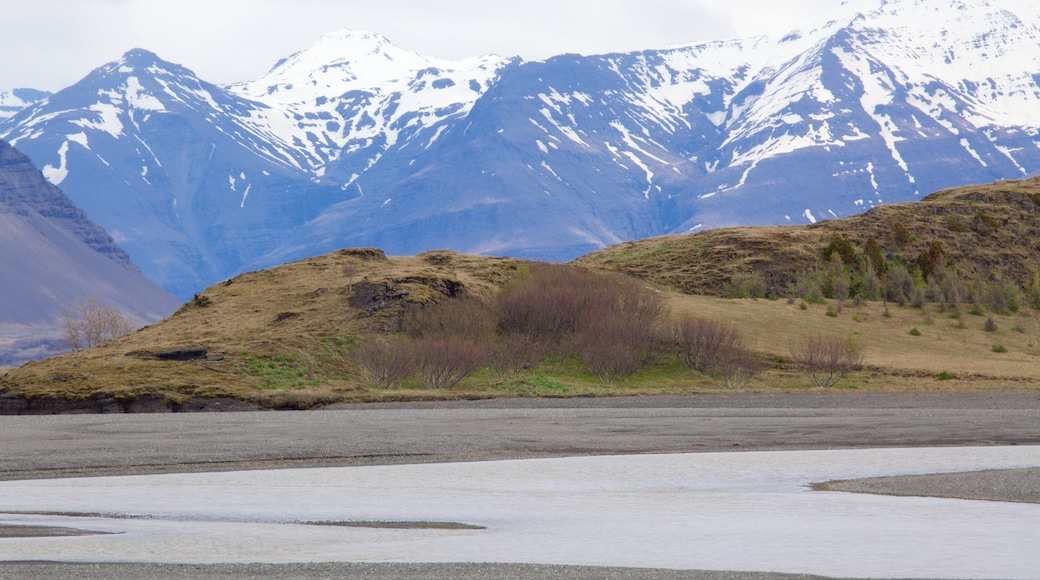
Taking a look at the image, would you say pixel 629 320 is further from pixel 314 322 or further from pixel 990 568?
pixel 990 568

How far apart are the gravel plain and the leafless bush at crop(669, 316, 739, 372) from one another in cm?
710

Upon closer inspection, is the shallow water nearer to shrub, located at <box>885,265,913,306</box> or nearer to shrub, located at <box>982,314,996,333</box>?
shrub, located at <box>982,314,996,333</box>

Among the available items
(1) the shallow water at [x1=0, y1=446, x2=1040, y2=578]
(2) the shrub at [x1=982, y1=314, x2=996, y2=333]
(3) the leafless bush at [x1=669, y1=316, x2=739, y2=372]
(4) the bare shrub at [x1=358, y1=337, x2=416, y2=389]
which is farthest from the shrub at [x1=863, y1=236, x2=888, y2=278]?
(1) the shallow water at [x1=0, y1=446, x2=1040, y2=578]

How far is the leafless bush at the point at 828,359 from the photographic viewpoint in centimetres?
5532

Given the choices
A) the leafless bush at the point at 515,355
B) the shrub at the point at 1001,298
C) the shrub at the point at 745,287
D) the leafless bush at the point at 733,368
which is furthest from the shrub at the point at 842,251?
the leafless bush at the point at 515,355

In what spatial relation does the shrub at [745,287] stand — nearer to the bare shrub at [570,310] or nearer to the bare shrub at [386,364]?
the bare shrub at [570,310]

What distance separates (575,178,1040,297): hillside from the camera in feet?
277

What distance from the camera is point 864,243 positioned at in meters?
90.8

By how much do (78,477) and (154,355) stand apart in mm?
28797

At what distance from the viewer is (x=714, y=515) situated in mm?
23172

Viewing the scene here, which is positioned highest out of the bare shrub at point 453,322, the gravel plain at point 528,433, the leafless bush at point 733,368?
the bare shrub at point 453,322

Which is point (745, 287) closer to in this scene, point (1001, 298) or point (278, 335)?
point (1001, 298)

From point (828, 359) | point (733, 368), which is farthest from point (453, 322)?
point (828, 359)

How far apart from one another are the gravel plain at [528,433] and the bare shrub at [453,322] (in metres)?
9.87
